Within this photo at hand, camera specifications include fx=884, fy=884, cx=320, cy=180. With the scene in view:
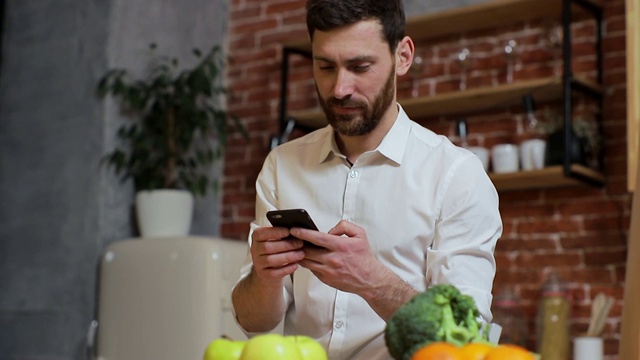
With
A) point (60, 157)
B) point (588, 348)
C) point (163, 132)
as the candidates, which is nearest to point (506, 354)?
point (588, 348)

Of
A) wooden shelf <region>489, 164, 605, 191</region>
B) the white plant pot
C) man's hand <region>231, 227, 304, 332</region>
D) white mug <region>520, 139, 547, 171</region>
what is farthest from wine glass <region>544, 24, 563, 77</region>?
man's hand <region>231, 227, 304, 332</region>

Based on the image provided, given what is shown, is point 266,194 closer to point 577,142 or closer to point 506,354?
point 506,354

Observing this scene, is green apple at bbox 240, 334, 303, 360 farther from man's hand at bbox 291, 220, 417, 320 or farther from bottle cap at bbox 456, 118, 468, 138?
bottle cap at bbox 456, 118, 468, 138

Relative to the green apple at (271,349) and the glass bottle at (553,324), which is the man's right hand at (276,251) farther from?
the glass bottle at (553,324)

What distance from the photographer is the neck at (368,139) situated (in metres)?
1.85

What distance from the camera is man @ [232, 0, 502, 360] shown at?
162 cm

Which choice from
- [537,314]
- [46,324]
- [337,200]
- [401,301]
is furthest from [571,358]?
[46,324]

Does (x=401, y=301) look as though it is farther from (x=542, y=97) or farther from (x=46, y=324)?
(x=46, y=324)

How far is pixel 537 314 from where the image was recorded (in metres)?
3.46

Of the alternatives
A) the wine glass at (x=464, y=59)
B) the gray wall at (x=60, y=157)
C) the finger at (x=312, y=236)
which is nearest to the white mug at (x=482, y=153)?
the wine glass at (x=464, y=59)

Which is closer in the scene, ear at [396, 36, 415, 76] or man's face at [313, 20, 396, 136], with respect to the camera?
man's face at [313, 20, 396, 136]

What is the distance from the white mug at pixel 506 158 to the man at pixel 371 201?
1.65 meters

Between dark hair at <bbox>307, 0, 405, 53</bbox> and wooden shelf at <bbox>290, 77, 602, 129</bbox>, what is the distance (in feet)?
5.72

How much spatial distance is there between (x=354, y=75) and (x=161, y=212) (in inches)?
93.0
